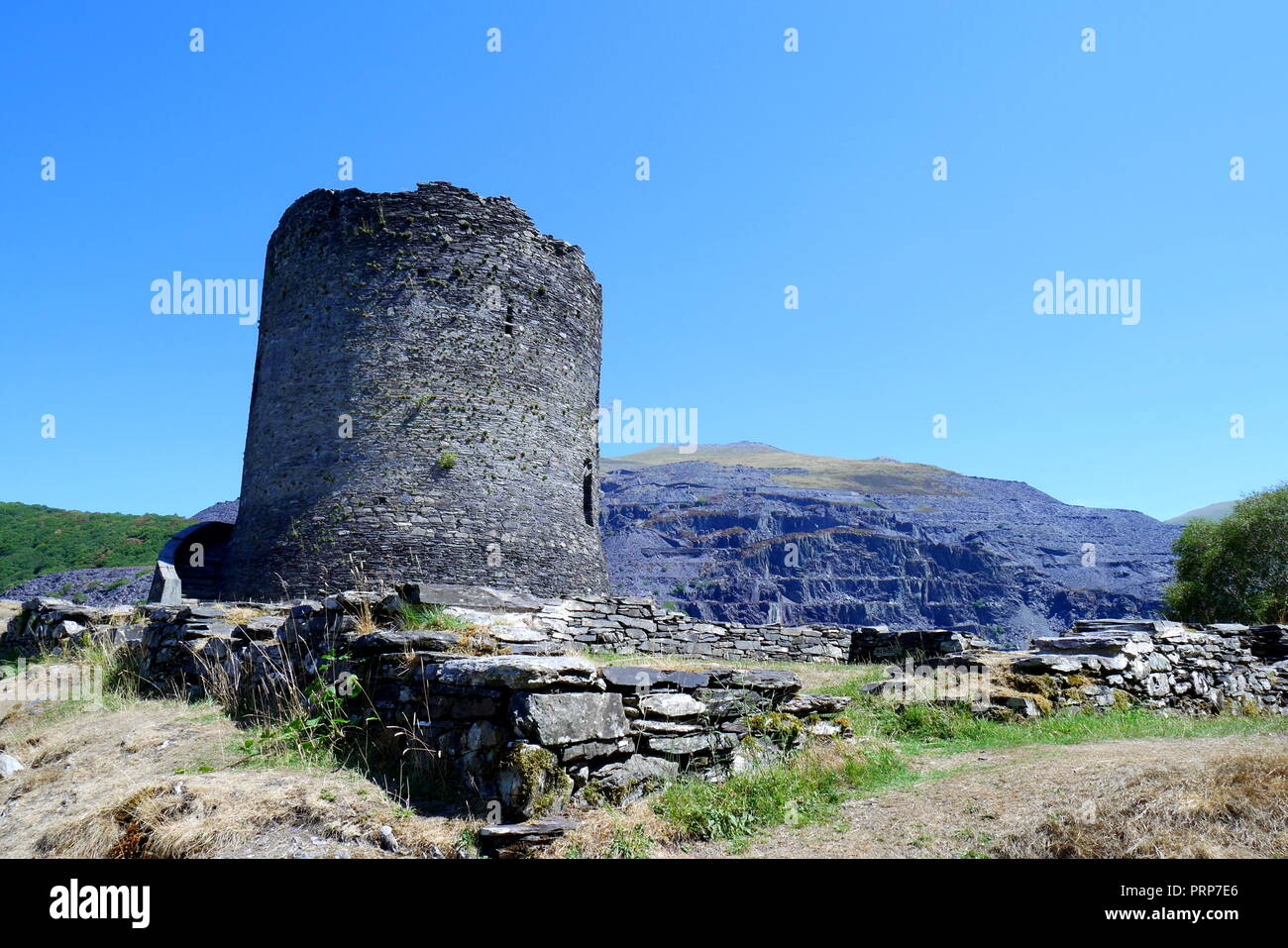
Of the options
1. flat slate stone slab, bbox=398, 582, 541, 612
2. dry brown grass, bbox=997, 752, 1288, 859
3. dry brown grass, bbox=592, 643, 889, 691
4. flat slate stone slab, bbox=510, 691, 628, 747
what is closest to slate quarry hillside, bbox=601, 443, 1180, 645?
dry brown grass, bbox=592, 643, 889, 691

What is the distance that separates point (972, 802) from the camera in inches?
214

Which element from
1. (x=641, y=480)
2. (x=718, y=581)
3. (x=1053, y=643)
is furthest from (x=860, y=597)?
(x=1053, y=643)

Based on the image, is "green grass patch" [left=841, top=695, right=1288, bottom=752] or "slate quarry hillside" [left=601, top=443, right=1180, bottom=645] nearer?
"green grass patch" [left=841, top=695, right=1288, bottom=752]

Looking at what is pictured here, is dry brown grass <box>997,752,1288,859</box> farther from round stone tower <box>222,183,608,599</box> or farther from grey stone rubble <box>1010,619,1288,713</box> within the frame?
round stone tower <box>222,183,608,599</box>

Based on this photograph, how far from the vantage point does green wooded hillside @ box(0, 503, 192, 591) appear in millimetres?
33938

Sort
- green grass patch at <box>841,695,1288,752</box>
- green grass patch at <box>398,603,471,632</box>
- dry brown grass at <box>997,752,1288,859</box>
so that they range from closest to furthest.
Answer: dry brown grass at <box>997,752,1288,859</box>
green grass patch at <box>398,603,471,632</box>
green grass patch at <box>841,695,1288,752</box>

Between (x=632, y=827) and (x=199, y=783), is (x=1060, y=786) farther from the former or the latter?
(x=199, y=783)

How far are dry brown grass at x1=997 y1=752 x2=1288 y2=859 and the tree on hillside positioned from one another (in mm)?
25550

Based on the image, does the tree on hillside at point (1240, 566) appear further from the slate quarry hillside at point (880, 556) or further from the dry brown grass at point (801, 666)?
the slate quarry hillside at point (880, 556)

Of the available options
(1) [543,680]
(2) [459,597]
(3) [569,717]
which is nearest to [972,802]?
(3) [569,717]

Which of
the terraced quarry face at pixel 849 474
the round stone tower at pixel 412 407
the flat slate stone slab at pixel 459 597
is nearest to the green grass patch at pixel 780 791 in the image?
the flat slate stone slab at pixel 459 597

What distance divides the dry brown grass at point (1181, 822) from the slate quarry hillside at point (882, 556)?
54.3 meters

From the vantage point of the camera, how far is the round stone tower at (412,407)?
15891 mm
